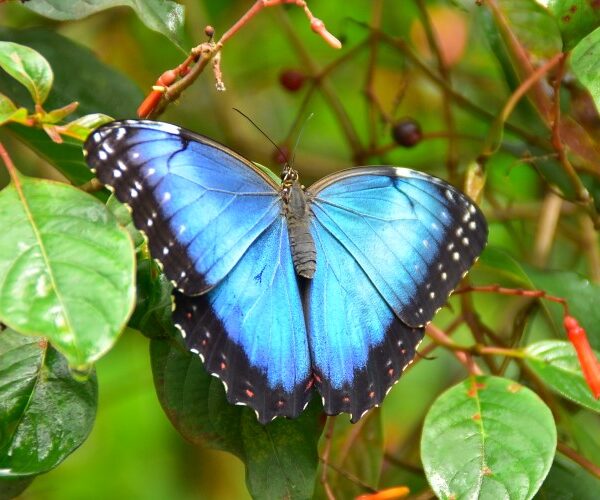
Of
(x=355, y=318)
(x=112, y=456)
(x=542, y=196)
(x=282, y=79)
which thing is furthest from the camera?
(x=112, y=456)

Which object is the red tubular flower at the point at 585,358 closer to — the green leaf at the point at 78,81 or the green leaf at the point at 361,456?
the green leaf at the point at 361,456

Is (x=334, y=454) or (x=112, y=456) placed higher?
(x=334, y=454)

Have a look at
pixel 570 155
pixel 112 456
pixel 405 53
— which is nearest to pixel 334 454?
pixel 570 155

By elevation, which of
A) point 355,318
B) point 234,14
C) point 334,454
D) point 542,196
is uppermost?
point 234,14

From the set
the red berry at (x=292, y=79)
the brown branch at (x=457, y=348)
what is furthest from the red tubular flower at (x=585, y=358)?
the red berry at (x=292, y=79)

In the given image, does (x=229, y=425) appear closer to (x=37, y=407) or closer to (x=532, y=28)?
(x=37, y=407)

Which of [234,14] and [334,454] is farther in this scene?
[234,14]

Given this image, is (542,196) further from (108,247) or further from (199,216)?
(108,247)
